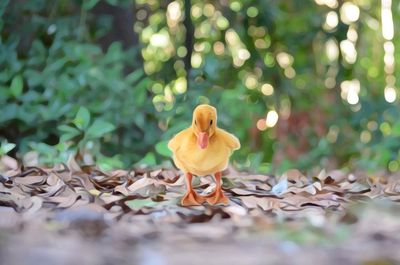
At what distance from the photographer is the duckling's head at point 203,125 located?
1152 mm

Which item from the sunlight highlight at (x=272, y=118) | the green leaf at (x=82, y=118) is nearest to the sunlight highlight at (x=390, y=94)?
the sunlight highlight at (x=272, y=118)

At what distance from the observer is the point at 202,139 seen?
3.77ft

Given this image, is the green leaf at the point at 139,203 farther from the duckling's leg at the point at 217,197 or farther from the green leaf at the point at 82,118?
the green leaf at the point at 82,118

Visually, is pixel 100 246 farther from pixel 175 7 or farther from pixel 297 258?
pixel 175 7

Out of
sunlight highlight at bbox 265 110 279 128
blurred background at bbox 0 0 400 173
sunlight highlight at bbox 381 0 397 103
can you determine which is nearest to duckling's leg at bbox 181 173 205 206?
blurred background at bbox 0 0 400 173

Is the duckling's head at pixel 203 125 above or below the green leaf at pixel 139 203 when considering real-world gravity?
above

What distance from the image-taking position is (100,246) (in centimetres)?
82

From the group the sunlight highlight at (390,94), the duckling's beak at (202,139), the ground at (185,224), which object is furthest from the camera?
the sunlight highlight at (390,94)

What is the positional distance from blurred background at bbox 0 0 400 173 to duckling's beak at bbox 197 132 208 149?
39.4 inches

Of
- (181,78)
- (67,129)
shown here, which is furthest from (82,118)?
(181,78)

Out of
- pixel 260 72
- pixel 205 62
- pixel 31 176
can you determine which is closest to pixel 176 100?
pixel 205 62

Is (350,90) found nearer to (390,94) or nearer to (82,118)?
(390,94)

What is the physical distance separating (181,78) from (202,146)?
72.8 inches

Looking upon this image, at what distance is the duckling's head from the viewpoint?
3.78ft
